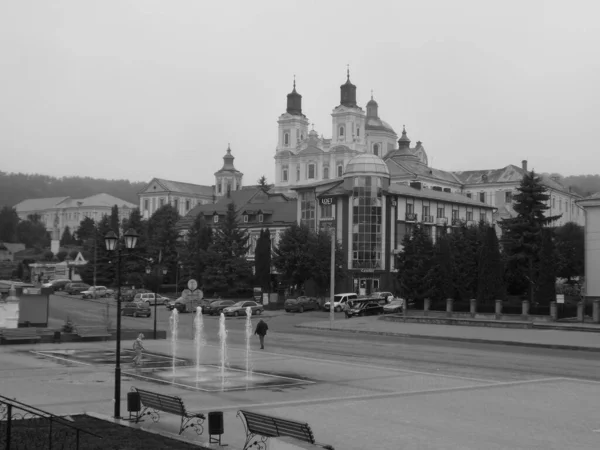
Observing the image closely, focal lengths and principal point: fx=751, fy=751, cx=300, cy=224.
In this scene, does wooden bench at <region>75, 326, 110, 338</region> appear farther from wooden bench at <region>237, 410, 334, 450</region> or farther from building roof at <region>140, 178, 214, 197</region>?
building roof at <region>140, 178, 214, 197</region>

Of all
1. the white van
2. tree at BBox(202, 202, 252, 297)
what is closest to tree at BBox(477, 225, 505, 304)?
the white van

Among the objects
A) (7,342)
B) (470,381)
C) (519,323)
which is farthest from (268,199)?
(470,381)

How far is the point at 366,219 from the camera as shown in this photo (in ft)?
262

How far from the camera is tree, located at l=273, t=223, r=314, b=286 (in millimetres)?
70938

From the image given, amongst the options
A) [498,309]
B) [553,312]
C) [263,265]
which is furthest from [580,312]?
[263,265]

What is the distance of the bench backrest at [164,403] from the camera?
1488 centimetres

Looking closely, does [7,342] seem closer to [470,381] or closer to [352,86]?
[470,381]

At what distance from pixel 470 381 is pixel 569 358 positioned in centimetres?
1035

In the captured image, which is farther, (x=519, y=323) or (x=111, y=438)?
(x=519, y=323)

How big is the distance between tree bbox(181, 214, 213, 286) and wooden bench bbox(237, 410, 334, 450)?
223 ft

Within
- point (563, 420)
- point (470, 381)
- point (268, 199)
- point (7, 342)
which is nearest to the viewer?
point (563, 420)

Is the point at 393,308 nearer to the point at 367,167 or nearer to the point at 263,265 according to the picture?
the point at 263,265

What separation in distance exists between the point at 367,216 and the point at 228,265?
15611 mm

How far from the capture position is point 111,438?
13586 millimetres
